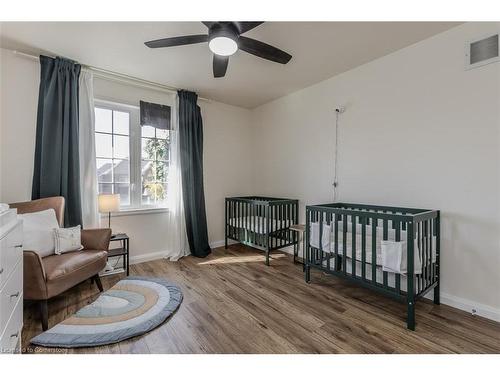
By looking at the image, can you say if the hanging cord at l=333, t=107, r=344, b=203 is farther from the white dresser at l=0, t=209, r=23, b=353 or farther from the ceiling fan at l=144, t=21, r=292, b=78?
the white dresser at l=0, t=209, r=23, b=353

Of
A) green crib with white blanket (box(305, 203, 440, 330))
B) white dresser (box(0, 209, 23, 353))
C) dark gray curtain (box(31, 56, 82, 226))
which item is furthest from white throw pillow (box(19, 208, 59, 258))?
green crib with white blanket (box(305, 203, 440, 330))

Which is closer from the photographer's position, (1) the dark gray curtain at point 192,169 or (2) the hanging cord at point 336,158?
(2) the hanging cord at point 336,158

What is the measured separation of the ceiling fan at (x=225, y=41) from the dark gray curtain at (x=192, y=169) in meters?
1.40

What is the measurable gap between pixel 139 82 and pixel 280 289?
3029 mm

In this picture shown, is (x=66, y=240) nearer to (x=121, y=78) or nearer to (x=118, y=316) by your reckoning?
(x=118, y=316)

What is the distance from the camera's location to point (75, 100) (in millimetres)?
2615

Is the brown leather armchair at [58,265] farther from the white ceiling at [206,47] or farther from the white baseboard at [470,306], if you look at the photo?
the white baseboard at [470,306]

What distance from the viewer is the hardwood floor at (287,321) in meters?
1.58

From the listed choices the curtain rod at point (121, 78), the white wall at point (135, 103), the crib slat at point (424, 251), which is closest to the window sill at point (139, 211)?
the white wall at point (135, 103)

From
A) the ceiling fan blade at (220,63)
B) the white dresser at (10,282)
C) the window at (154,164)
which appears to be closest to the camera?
the white dresser at (10,282)

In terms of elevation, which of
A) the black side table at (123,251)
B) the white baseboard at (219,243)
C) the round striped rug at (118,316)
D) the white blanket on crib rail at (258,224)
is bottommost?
the round striped rug at (118,316)

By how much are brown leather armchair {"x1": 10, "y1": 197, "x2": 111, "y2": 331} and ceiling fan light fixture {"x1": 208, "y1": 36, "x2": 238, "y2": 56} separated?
2028 millimetres

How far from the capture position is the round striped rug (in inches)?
64.1
